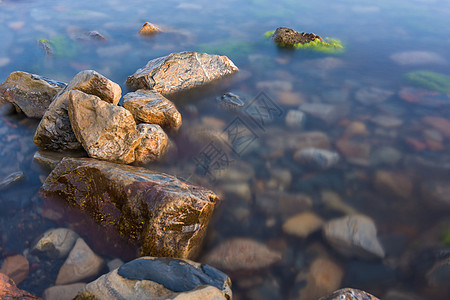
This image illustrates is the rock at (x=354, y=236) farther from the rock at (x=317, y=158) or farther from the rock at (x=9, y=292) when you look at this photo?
the rock at (x=9, y=292)

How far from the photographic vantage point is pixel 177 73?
6.05 meters

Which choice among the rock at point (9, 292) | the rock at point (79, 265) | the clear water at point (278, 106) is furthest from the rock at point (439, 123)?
the rock at point (9, 292)

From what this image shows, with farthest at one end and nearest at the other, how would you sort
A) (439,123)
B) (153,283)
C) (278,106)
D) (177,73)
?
(177,73), (278,106), (439,123), (153,283)

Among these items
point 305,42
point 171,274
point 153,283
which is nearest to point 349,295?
point 171,274

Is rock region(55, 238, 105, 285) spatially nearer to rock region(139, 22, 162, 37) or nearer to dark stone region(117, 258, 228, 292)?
dark stone region(117, 258, 228, 292)

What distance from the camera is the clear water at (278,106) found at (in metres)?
3.47

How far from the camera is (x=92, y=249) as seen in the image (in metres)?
3.26

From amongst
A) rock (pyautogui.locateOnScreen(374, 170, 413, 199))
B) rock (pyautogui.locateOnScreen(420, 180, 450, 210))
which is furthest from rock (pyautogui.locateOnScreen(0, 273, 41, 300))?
rock (pyautogui.locateOnScreen(420, 180, 450, 210))

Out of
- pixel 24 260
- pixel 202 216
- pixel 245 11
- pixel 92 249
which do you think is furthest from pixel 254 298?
pixel 245 11

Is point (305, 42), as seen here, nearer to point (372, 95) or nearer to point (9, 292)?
point (372, 95)

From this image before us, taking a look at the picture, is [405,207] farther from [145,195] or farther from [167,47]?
[167,47]

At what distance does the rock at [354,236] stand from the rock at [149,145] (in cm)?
254

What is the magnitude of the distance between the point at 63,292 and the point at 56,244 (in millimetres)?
574

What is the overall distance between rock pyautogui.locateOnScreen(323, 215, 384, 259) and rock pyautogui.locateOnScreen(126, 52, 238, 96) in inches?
155
